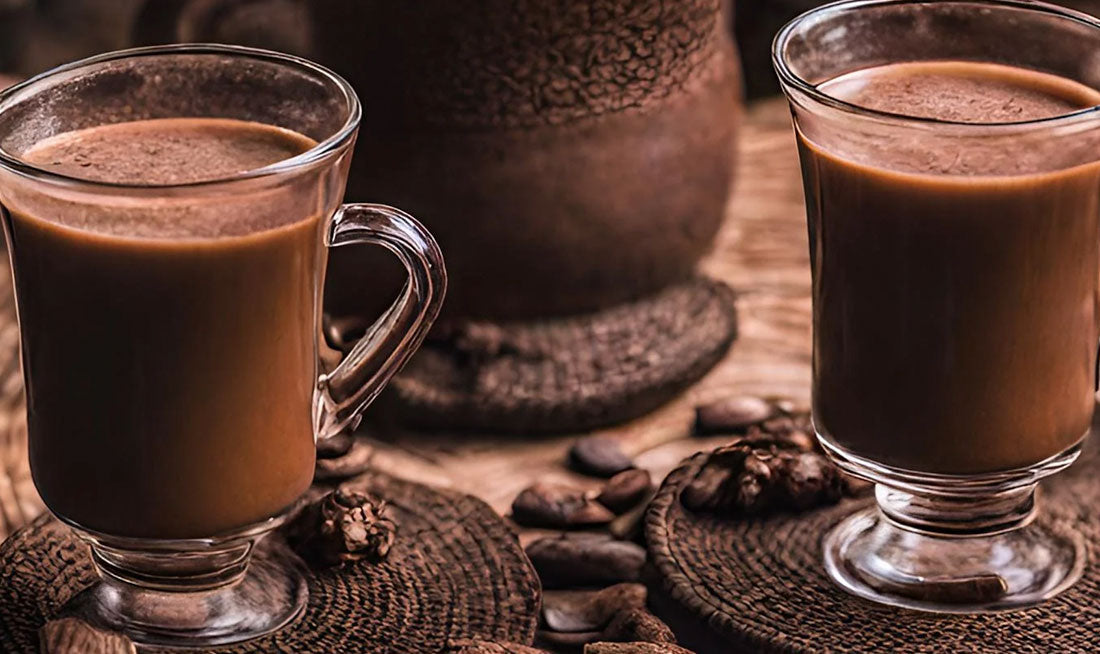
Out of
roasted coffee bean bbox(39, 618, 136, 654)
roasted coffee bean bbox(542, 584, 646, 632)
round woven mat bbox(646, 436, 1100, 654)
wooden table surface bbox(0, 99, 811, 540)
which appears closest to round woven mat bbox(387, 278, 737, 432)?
wooden table surface bbox(0, 99, 811, 540)

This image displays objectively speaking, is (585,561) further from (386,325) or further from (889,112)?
(889,112)

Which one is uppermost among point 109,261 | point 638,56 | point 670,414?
point 109,261

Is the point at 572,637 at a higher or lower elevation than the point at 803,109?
lower

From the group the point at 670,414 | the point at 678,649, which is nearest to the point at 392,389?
the point at 670,414

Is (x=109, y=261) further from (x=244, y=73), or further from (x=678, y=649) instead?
(x=678, y=649)

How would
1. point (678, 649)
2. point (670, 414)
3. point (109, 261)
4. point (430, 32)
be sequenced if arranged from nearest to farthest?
point (109, 261) → point (678, 649) → point (430, 32) → point (670, 414)

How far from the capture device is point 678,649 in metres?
1.37

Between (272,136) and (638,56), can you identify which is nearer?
(272,136)

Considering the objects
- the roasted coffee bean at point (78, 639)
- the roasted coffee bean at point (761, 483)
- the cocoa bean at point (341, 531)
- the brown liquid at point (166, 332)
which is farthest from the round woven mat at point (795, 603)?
the roasted coffee bean at point (78, 639)

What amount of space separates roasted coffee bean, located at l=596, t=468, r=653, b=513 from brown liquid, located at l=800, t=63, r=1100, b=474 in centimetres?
25

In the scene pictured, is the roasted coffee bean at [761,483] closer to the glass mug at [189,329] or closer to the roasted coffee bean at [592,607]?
the roasted coffee bean at [592,607]

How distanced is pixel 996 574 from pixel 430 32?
76cm

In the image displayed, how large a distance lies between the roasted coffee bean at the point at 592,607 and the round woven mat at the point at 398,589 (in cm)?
4

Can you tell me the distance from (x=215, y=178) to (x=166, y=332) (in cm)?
13
